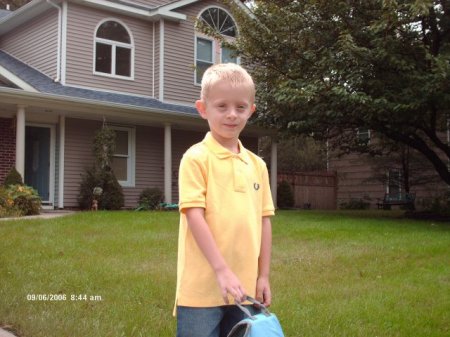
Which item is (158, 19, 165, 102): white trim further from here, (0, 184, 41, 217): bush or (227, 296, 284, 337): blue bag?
(227, 296, 284, 337): blue bag

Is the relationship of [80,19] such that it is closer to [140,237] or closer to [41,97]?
[41,97]

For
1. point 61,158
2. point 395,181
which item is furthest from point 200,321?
point 395,181

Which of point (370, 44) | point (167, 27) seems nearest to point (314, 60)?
point (370, 44)

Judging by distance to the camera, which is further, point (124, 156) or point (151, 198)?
point (124, 156)

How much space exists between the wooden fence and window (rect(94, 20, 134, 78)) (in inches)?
285

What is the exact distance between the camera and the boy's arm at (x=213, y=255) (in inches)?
81.4

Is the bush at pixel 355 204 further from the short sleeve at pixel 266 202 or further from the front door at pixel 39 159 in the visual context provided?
the short sleeve at pixel 266 202

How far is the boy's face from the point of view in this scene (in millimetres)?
2225

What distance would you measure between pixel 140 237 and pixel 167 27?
10.0 metres

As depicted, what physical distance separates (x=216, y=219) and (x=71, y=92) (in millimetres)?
12724

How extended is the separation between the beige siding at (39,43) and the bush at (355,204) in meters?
11.7

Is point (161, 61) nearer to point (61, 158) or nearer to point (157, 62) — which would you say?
point (157, 62)

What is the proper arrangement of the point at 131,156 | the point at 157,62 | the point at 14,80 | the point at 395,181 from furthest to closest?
the point at 395,181, the point at 157,62, the point at 131,156, the point at 14,80

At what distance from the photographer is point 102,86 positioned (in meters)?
15.5
